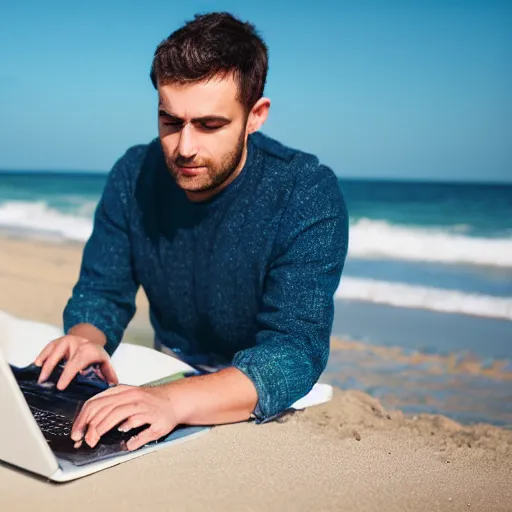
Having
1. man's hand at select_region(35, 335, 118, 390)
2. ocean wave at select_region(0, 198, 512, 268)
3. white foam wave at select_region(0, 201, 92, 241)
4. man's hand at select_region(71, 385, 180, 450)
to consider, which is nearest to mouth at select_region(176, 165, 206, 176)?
man's hand at select_region(35, 335, 118, 390)

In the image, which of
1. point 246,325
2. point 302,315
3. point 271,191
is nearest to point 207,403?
point 302,315

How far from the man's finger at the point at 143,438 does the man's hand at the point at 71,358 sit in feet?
1.25

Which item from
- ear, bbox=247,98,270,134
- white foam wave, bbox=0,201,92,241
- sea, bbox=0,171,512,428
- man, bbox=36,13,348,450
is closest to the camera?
man, bbox=36,13,348,450

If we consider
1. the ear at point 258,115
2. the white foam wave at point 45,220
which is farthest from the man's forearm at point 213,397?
the white foam wave at point 45,220

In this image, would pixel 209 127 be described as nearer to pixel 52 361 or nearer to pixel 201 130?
pixel 201 130

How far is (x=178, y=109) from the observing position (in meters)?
2.32

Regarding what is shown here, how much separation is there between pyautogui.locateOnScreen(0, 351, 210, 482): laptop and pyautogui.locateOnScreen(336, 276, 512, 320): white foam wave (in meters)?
4.10

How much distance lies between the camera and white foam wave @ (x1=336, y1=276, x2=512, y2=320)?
5.93 m

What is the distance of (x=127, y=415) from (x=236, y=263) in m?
0.84

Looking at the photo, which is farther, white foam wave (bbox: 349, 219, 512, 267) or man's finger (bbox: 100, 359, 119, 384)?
white foam wave (bbox: 349, 219, 512, 267)

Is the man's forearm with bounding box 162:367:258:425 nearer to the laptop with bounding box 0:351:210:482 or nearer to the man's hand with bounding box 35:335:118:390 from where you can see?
the laptop with bounding box 0:351:210:482

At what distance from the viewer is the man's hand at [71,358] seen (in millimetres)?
2226

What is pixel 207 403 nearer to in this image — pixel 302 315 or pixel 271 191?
pixel 302 315

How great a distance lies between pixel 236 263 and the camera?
2.54 metres
